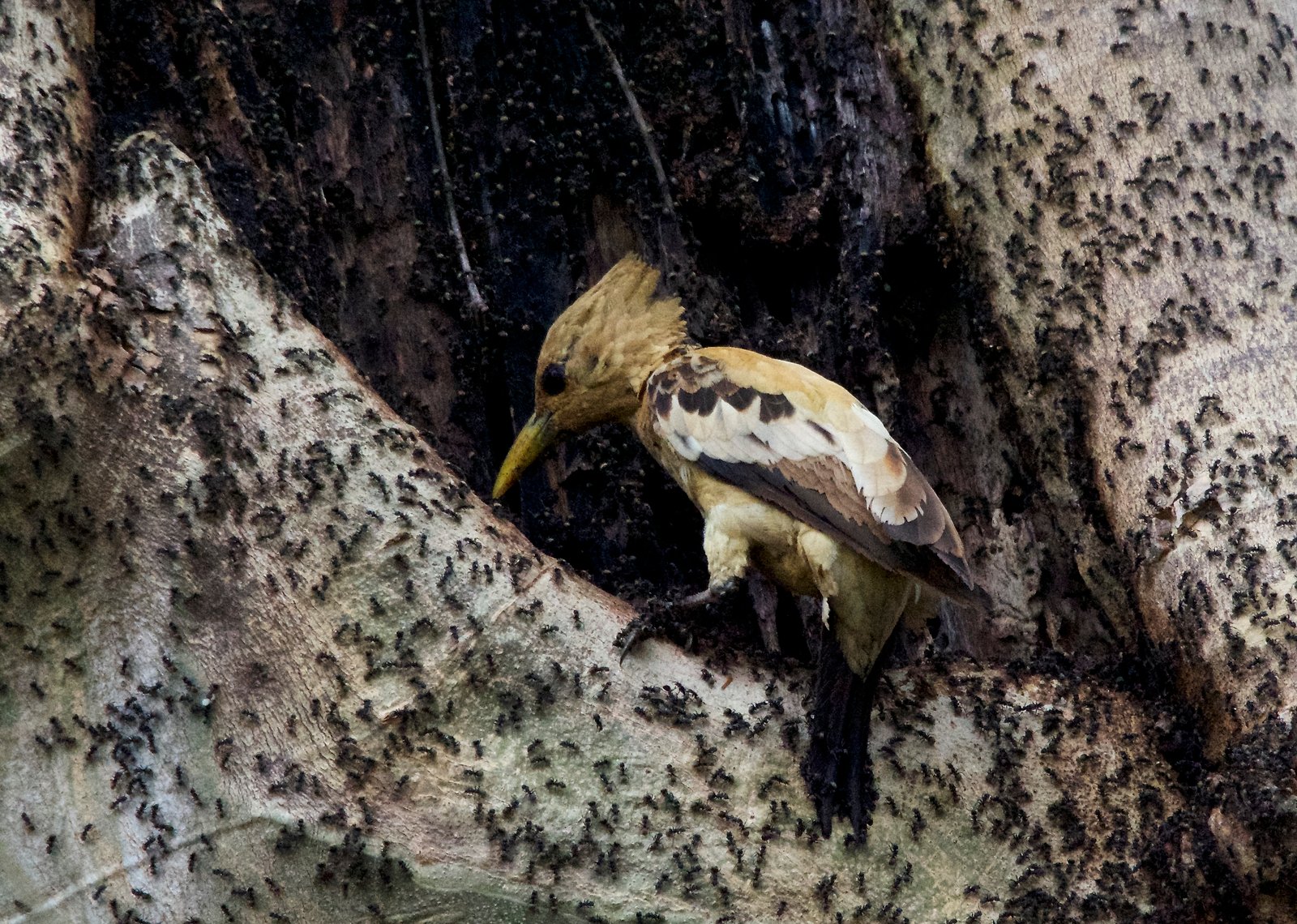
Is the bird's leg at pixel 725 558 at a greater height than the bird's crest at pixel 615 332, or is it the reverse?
the bird's crest at pixel 615 332

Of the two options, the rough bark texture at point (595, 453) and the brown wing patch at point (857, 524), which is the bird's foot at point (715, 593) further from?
the brown wing patch at point (857, 524)

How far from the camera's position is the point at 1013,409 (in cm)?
497

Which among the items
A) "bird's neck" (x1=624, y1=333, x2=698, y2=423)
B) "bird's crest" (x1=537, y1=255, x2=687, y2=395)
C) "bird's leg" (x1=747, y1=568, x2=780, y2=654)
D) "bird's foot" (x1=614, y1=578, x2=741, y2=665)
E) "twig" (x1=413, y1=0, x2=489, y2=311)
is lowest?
"bird's leg" (x1=747, y1=568, x2=780, y2=654)

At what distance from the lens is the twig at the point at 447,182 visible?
5262 mm

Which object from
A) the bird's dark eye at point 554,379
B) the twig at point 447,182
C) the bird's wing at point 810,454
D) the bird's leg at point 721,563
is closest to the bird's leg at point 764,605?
the bird's leg at point 721,563

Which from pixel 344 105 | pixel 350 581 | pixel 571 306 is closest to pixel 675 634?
pixel 350 581

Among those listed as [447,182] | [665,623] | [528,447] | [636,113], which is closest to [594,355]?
[528,447]

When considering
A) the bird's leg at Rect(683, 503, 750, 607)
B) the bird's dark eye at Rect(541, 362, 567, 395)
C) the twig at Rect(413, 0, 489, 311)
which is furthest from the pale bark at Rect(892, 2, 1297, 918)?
the twig at Rect(413, 0, 489, 311)

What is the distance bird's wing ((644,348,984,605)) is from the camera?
4102 mm

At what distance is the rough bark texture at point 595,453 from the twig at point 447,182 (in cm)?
3

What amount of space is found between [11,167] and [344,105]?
151cm

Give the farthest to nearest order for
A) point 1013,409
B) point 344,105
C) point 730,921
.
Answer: point 344,105, point 1013,409, point 730,921

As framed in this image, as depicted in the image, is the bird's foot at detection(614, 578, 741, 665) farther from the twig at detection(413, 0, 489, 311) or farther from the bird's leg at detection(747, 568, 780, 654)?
the twig at detection(413, 0, 489, 311)

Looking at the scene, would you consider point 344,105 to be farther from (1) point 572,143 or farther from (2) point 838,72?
(2) point 838,72
